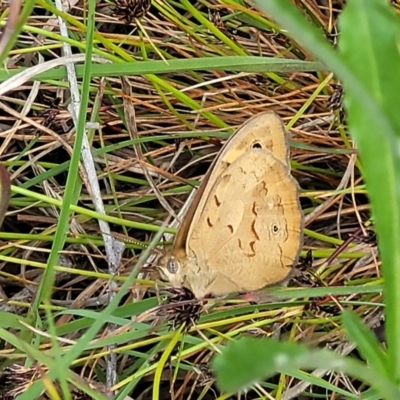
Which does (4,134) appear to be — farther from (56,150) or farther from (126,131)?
(126,131)

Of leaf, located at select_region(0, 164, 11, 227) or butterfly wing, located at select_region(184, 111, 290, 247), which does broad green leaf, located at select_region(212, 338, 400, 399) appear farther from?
butterfly wing, located at select_region(184, 111, 290, 247)

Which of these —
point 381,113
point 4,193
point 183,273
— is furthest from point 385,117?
point 183,273

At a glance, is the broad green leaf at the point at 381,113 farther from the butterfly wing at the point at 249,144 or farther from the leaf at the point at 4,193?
the butterfly wing at the point at 249,144

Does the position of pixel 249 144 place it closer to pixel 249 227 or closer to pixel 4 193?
pixel 249 227

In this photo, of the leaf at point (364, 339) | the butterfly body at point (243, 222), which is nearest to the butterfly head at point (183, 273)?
the butterfly body at point (243, 222)

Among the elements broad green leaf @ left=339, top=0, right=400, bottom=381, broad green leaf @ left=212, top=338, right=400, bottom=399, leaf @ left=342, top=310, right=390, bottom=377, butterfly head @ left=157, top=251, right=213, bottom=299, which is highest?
broad green leaf @ left=339, top=0, right=400, bottom=381

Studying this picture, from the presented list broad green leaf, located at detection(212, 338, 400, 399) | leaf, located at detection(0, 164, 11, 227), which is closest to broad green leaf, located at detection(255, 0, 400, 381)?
broad green leaf, located at detection(212, 338, 400, 399)

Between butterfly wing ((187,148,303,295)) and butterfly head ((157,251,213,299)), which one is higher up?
butterfly wing ((187,148,303,295))
